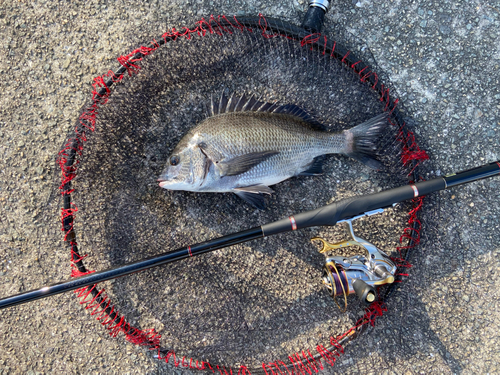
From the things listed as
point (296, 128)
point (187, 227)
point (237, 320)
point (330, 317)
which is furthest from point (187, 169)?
point (330, 317)

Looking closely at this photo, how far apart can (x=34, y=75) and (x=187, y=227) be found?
4.18ft

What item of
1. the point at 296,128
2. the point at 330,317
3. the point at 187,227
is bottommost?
the point at 330,317

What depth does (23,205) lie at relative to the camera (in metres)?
1.85

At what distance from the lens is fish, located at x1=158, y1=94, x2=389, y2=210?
1590 mm

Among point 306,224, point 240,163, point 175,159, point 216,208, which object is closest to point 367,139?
point 306,224

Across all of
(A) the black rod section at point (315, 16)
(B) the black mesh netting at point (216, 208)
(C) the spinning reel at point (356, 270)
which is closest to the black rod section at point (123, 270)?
(B) the black mesh netting at point (216, 208)

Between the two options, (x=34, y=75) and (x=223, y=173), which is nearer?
(x=223, y=173)

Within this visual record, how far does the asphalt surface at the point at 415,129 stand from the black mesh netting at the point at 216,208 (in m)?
0.20

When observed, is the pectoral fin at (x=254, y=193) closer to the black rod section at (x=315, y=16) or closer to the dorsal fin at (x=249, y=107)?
the dorsal fin at (x=249, y=107)

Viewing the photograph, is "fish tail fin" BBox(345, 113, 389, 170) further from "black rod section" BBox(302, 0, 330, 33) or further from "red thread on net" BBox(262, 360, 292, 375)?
"red thread on net" BBox(262, 360, 292, 375)

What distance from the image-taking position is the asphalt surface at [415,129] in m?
1.81

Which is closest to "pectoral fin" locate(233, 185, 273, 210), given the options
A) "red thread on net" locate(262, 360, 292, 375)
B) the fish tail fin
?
the fish tail fin

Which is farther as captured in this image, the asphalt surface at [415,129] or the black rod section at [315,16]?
the asphalt surface at [415,129]

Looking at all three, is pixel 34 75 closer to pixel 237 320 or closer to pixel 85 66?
pixel 85 66
